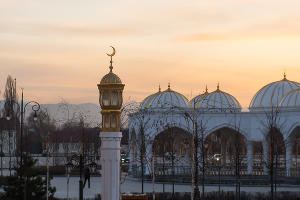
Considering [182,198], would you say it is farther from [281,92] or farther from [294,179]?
[281,92]

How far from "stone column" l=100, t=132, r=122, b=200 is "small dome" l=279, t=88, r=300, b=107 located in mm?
30359

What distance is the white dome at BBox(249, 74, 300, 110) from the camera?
44.2 m

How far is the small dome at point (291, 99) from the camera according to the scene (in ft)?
136

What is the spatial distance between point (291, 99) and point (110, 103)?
30.8 m

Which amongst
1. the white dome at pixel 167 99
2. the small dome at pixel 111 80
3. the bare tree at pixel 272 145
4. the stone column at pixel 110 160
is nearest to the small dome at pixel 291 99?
the bare tree at pixel 272 145

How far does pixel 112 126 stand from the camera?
12.5m

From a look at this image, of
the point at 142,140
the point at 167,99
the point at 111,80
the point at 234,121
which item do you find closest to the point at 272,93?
Answer: the point at 234,121

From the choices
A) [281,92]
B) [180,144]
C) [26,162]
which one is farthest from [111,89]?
[180,144]

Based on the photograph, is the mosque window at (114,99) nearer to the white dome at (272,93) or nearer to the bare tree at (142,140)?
the bare tree at (142,140)

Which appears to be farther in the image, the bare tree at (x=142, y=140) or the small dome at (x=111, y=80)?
the bare tree at (x=142, y=140)

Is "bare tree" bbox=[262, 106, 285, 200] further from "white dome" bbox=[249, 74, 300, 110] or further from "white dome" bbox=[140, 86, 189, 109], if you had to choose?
"white dome" bbox=[140, 86, 189, 109]

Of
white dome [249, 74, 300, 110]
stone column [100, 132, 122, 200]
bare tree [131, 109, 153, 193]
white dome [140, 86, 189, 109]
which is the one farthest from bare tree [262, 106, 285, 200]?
stone column [100, 132, 122, 200]

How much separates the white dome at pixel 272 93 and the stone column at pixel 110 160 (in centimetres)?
3237

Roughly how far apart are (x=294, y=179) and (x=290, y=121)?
4556 millimetres
